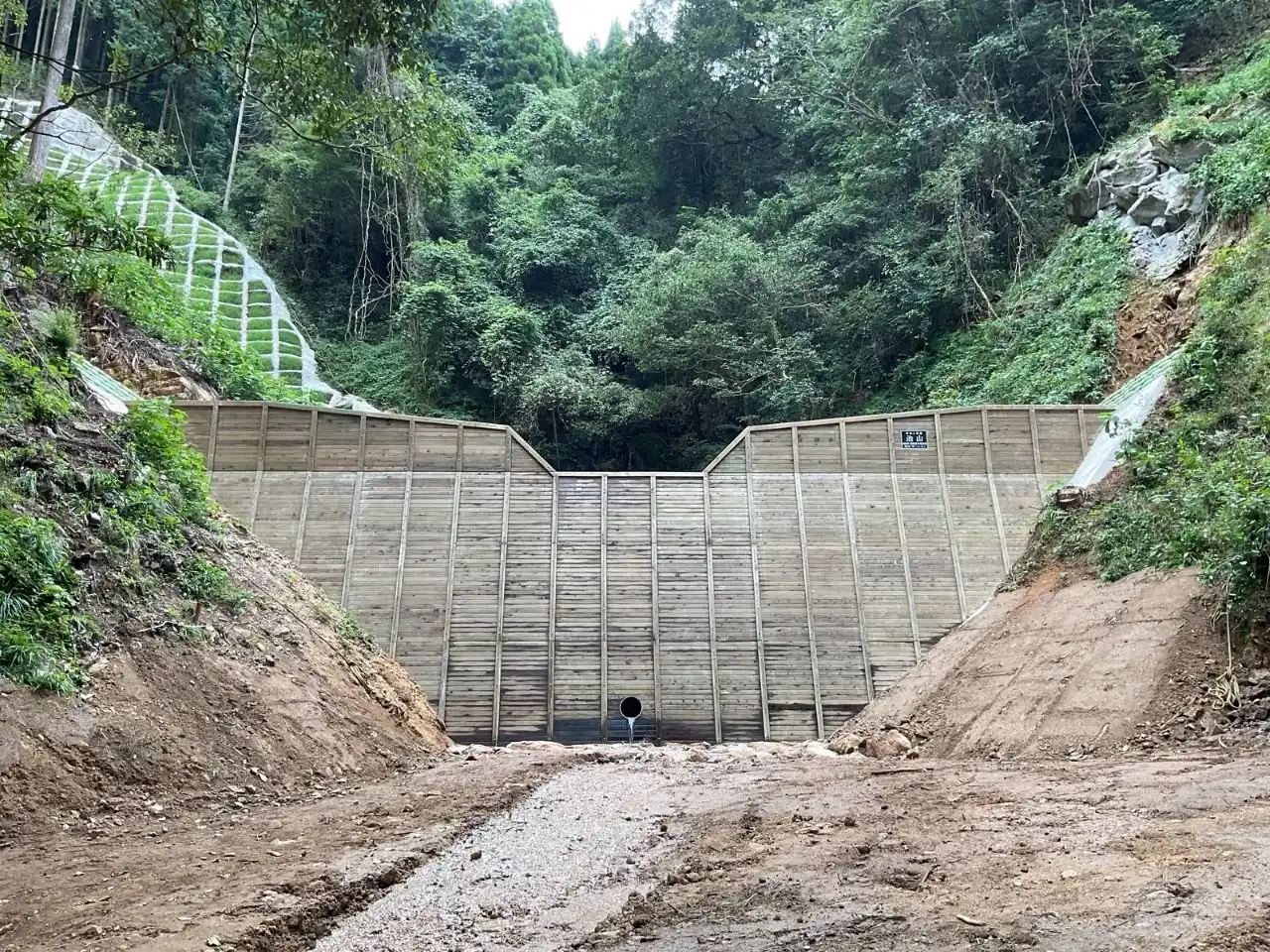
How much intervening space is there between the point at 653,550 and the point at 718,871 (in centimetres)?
949

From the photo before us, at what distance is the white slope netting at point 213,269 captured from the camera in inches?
869

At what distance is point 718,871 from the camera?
4.08 metres

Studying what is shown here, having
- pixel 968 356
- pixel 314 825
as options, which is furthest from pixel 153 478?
pixel 968 356

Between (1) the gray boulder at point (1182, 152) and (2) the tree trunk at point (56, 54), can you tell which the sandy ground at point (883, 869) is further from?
(1) the gray boulder at point (1182, 152)

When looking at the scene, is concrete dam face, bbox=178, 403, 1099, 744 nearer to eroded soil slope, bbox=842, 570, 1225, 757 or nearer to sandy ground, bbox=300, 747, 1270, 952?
eroded soil slope, bbox=842, 570, 1225, 757

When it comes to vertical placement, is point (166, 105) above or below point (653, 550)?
above

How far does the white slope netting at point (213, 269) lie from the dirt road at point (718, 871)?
15865 millimetres

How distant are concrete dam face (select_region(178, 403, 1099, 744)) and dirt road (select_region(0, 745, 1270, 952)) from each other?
640 centimetres

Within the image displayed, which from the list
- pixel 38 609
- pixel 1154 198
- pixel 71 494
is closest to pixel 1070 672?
pixel 38 609

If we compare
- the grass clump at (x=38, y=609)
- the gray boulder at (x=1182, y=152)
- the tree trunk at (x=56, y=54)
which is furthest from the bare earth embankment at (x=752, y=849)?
the gray boulder at (x=1182, y=152)

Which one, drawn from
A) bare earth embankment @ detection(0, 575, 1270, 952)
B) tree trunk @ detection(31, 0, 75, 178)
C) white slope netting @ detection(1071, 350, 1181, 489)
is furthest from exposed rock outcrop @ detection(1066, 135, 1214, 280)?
tree trunk @ detection(31, 0, 75, 178)

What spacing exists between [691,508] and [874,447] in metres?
3.27

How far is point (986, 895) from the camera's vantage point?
10.6 ft

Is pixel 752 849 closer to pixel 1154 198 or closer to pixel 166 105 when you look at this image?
pixel 1154 198
